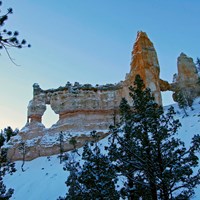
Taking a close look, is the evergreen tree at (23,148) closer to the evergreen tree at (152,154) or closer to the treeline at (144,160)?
the treeline at (144,160)

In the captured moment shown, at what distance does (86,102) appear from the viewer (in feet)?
186

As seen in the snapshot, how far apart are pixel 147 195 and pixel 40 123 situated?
46086 mm

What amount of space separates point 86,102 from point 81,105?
1.31 meters

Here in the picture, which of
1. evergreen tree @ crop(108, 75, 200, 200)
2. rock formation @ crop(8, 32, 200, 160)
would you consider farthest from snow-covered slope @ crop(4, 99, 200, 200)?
evergreen tree @ crop(108, 75, 200, 200)

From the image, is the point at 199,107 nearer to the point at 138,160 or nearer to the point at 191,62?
the point at 191,62

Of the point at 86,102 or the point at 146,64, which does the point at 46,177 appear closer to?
the point at 86,102

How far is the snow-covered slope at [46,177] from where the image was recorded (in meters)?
32.0

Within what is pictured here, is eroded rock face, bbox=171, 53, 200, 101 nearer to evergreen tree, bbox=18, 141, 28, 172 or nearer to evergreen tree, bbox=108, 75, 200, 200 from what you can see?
evergreen tree, bbox=18, 141, 28, 172

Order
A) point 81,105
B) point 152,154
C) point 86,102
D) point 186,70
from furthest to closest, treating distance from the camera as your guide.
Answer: point 186,70 → point 86,102 → point 81,105 → point 152,154

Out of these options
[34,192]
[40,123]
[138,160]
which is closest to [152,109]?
[138,160]

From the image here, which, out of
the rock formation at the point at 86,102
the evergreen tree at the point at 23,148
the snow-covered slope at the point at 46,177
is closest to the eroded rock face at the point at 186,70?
the rock formation at the point at 86,102

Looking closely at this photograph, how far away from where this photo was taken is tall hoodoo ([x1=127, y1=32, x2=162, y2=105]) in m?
54.6

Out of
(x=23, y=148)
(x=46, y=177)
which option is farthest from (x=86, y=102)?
(x=46, y=177)

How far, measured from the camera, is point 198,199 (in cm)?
1898
